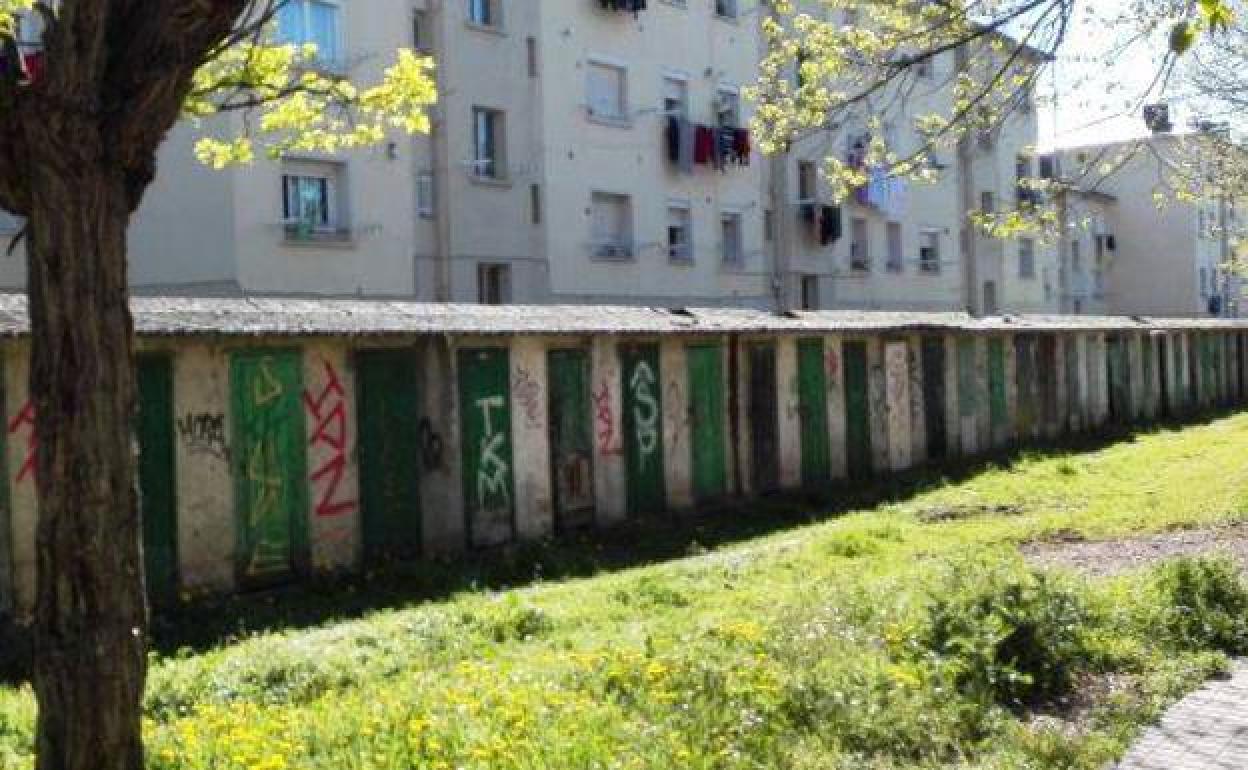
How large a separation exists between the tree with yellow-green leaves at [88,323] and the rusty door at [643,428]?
12.3 m

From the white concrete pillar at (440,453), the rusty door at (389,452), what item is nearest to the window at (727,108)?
the white concrete pillar at (440,453)

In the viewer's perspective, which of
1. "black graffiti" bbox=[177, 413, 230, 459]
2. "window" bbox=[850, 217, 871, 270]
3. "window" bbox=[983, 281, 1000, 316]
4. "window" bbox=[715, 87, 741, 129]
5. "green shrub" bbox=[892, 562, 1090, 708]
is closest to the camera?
"green shrub" bbox=[892, 562, 1090, 708]

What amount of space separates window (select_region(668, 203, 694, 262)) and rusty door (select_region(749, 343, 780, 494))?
15.9m

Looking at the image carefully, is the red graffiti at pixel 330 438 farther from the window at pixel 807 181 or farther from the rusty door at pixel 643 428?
the window at pixel 807 181

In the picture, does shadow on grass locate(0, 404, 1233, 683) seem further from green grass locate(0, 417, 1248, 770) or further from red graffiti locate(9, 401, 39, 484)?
red graffiti locate(9, 401, 39, 484)

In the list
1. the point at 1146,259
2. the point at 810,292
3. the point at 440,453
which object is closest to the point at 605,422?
the point at 440,453

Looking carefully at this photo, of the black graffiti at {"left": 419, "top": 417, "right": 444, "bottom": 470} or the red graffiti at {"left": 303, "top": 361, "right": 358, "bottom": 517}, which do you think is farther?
the black graffiti at {"left": 419, "top": 417, "right": 444, "bottom": 470}

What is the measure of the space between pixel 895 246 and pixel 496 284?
18.3m

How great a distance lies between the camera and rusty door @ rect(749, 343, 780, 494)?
62.5ft

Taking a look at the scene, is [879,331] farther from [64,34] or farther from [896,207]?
[896,207]

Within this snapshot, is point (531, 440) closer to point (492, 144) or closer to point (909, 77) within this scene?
point (909, 77)

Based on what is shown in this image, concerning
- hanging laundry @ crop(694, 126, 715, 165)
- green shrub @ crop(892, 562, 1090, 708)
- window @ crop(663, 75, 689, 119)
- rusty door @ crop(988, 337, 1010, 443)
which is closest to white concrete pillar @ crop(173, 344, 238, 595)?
green shrub @ crop(892, 562, 1090, 708)

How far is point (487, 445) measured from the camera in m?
14.6

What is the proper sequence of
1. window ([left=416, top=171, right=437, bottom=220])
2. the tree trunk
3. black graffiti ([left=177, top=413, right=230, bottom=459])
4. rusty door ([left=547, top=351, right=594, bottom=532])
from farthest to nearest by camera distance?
window ([left=416, top=171, right=437, bottom=220]), rusty door ([left=547, top=351, right=594, bottom=532]), black graffiti ([left=177, top=413, right=230, bottom=459]), the tree trunk
